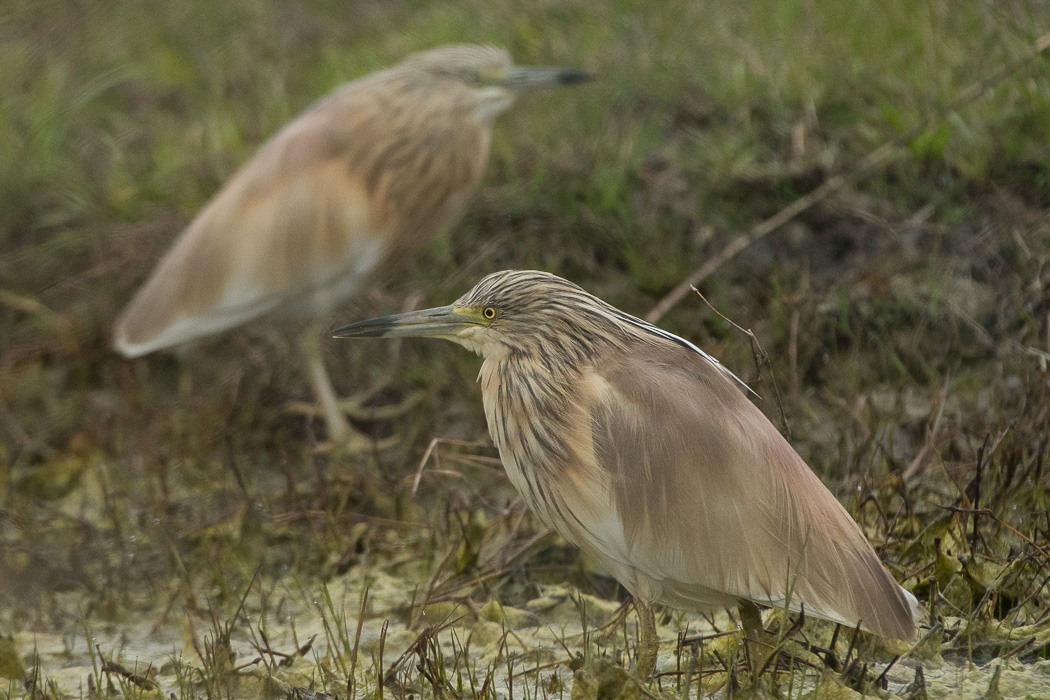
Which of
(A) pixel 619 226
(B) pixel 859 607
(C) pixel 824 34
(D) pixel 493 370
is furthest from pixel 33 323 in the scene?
(B) pixel 859 607

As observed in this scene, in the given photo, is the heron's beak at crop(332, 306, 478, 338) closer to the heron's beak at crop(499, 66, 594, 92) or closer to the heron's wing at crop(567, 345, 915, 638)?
the heron's wing at crop(567, 345, 915, 638)

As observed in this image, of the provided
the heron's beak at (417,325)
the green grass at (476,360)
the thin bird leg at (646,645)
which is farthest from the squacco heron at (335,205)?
the thin bird leg at (646,645)

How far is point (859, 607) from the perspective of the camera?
2.32 meters

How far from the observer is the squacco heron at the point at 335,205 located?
432 centimetres

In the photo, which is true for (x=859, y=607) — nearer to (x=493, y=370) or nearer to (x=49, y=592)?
(x=493, y=370)

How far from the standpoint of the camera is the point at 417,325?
105 inches

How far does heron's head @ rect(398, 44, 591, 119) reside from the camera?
450cm

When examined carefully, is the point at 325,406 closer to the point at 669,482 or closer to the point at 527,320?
the point at 527,320

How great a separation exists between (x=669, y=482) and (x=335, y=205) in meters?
2.26

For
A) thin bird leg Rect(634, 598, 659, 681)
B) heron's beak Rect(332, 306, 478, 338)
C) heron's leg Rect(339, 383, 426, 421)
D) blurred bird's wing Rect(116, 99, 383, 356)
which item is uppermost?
heron's beak Rect(332, 306, 478, 338)

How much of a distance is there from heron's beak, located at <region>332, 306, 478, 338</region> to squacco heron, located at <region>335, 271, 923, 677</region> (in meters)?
0.17

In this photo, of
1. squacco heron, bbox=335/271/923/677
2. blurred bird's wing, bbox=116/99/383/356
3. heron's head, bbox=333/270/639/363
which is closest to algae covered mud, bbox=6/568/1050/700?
squacco heron, bbox=335/271/923/677

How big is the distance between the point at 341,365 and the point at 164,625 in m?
1.57

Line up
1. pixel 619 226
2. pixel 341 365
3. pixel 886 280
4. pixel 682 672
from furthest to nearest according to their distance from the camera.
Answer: pixel 341 365
pixel 619 226
pixel 886 280
pixel 682 672
